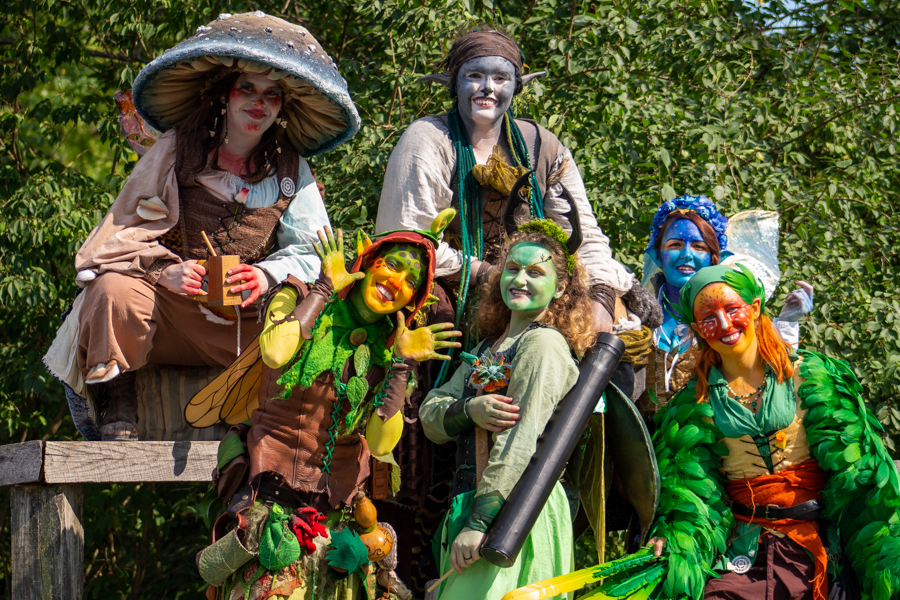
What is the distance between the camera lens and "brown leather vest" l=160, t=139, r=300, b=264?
430 centimetres

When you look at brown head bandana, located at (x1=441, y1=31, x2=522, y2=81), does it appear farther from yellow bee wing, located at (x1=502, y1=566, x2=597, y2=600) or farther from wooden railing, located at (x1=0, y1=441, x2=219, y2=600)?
yellow bee wing, located at (x1=502, y1=566, x2=597, y2=600)

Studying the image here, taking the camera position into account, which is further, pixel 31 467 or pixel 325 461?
pixel 31 467

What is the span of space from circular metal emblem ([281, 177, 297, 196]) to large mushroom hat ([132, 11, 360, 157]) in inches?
10.0

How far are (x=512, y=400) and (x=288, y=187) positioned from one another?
62.7 inches

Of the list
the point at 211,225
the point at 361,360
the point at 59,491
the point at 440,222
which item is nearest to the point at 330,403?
the point at 361,360

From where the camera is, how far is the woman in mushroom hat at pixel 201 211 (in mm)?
4055

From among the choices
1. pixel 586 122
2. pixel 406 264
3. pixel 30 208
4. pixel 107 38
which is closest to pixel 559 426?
pixel 406 264

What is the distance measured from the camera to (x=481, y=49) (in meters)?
4.45

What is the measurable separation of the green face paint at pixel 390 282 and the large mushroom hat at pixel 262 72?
1053mm

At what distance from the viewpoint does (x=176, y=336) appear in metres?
4.25

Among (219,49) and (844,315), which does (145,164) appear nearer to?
(219,49)

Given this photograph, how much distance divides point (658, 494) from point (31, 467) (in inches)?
92.6

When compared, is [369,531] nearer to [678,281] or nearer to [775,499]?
[775,499]

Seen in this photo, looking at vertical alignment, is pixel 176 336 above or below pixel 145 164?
below
